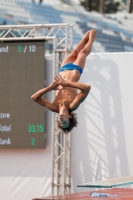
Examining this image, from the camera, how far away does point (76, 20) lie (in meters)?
22.0

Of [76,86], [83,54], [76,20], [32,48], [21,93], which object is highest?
[76,20]

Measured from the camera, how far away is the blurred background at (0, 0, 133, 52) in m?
20.8

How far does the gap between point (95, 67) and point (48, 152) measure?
6.23 feet

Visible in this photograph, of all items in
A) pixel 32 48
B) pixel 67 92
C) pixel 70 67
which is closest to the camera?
pixel 67 92

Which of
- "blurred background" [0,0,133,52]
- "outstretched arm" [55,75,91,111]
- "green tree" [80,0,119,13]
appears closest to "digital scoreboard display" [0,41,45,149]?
"outstretched arm" [55,75,91,111]

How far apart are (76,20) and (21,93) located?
12.6 metres

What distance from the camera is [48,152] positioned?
10.0m

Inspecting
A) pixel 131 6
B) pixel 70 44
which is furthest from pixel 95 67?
pixel 131 6

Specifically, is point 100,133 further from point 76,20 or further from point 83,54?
point 76,20

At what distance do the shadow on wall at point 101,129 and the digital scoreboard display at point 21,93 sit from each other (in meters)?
0.83

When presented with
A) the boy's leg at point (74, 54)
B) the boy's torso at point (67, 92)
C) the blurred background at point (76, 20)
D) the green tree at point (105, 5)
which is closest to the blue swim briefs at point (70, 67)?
the boy's torso at point (67, 92)

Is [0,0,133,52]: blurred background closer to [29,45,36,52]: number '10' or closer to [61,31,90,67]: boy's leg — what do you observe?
[29,45,36,52]: number '10'

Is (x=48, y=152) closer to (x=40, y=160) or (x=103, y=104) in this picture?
(x=40, y=160)

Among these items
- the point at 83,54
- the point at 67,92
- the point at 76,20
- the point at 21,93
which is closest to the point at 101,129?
the point at 21,93
